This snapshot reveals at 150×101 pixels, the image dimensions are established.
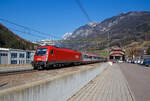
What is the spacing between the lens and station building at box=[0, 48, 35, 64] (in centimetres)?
3403

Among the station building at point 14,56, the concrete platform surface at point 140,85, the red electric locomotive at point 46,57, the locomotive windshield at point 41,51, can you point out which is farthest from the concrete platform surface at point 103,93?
the station building at point 14,56

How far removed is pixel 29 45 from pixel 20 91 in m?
66.1

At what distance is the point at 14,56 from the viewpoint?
36.8m

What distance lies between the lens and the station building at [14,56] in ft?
112

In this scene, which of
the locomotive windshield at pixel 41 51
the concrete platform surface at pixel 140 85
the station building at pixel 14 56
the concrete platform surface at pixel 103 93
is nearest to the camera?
the concrete platform surface at pixel 103 93

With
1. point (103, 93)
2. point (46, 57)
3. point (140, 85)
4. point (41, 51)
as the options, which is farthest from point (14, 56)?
point (103, 93)

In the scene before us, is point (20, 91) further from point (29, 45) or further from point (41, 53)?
point (29, 45)

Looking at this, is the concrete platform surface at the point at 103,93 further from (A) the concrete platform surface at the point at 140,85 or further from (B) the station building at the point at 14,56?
(B) the station building at the point at 14,56

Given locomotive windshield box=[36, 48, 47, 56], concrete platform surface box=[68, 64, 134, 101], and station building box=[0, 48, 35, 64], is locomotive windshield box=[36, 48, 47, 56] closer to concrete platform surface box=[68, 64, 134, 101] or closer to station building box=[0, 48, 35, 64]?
concrete platform surface box=[68, 64, 134, 101]

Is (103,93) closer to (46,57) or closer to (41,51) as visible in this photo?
(46,57)

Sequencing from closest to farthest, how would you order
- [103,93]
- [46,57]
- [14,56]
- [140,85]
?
[103,93] → [140,85] → [46,57] → [14,56]

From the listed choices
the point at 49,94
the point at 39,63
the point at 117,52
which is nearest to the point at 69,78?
the point at 49,94

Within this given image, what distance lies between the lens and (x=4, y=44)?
53906 millimetres

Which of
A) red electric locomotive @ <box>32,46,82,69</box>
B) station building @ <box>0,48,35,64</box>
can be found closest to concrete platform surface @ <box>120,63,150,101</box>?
red electric locomotive @ <box>32,46,82,69</box>
